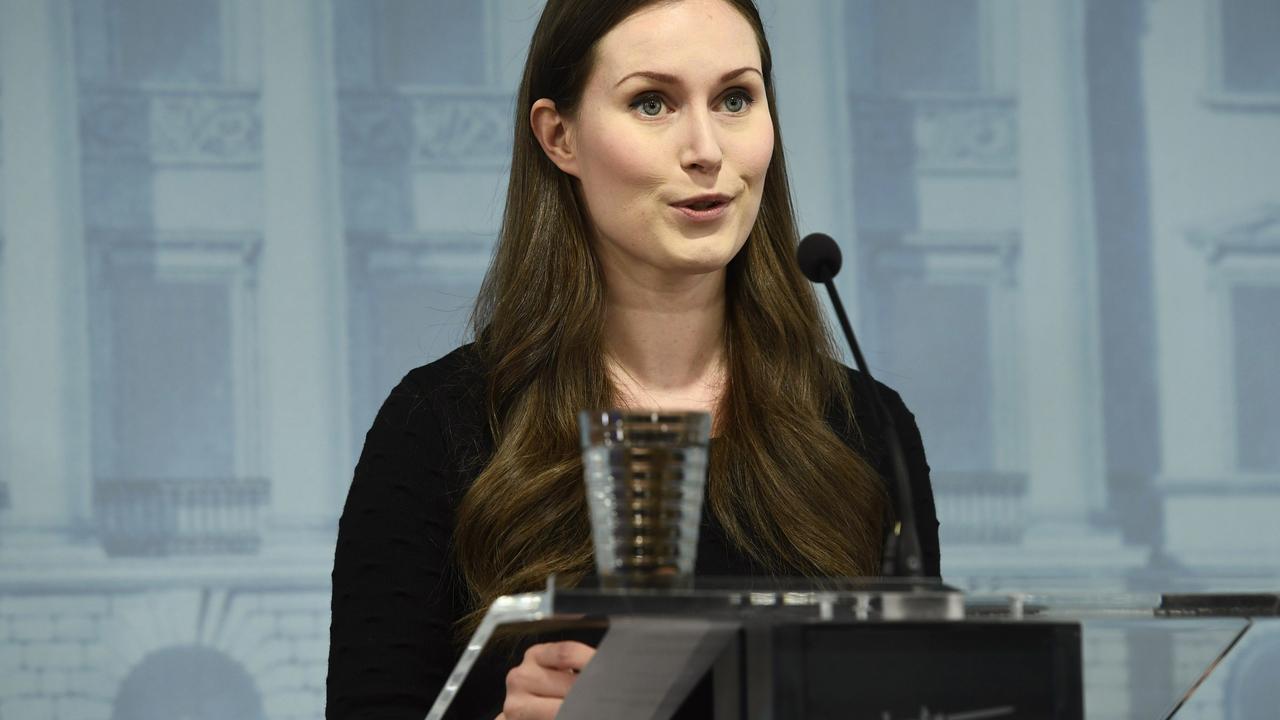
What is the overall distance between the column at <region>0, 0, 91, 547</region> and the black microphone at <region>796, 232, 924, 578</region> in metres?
2.01

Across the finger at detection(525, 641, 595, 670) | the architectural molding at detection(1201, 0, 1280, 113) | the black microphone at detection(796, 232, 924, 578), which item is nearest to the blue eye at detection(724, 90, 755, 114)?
the black microphone at detection(796, 232, 924, 578)

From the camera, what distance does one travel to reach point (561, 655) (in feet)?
4.41

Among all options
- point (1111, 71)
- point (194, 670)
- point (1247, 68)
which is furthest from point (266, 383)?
point (1247, 68)

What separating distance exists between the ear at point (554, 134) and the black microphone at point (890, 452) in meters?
0.53

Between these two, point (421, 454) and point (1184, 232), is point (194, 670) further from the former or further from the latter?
point (1184, 232)

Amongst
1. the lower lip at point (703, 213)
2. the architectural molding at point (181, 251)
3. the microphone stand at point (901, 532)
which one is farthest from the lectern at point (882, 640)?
the architectural molding at point (181, 251)

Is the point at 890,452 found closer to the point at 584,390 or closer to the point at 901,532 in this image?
the point at 901,532

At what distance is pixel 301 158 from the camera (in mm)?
3117

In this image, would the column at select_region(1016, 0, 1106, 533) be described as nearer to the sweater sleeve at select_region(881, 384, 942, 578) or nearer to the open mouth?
the sweater sleeve at select_region(881, 384, 942, 578)

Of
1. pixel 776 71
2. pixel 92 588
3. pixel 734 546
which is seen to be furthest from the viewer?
pixel 776 71

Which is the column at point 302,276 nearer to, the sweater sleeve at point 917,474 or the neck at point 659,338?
the neck at point 659,338

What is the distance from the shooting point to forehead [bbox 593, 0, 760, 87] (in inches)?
69.8

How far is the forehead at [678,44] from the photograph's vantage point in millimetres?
1772

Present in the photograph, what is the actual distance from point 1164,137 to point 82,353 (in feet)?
7.62
